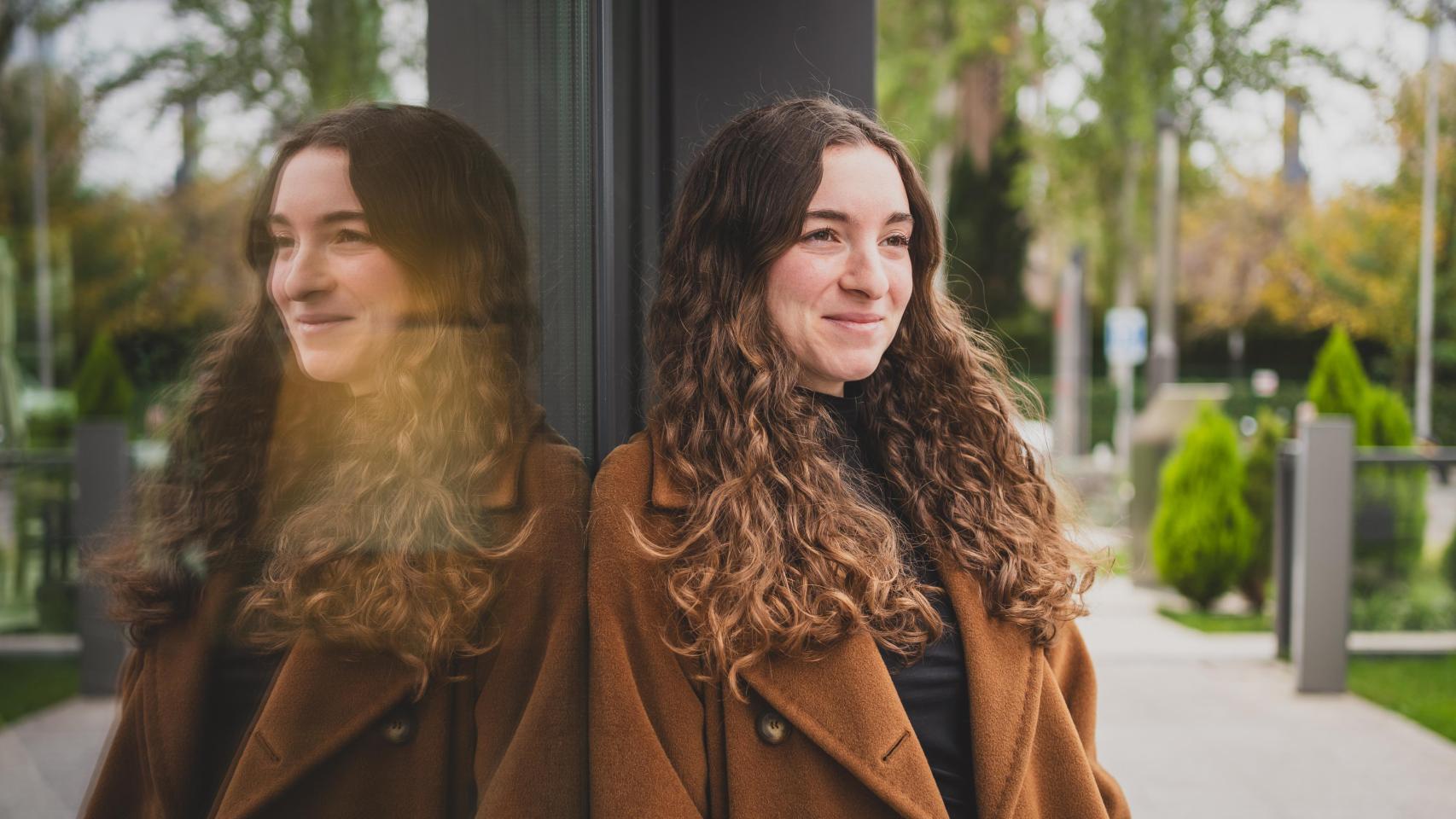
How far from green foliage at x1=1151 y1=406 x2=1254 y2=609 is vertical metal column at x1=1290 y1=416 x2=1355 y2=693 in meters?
1.92

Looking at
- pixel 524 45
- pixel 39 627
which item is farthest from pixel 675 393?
pixel 39 627

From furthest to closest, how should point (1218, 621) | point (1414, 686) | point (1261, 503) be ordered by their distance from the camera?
point (1261, 503) → point (1218, 621) → point (1414, 686)

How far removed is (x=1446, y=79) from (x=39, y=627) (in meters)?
19.1

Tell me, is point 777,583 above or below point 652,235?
below

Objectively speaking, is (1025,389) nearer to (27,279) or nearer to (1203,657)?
(27,279)

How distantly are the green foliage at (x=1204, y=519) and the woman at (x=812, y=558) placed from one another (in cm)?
646

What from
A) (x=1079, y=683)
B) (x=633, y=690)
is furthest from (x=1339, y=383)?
(x=633, y=690)

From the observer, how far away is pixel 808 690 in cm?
168

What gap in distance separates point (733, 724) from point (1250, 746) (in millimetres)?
4291

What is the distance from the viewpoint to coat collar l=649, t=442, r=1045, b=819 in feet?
5.46

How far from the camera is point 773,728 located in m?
1.68

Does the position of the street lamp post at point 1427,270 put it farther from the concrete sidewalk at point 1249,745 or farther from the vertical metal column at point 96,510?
the vertical metal column at point 96,510

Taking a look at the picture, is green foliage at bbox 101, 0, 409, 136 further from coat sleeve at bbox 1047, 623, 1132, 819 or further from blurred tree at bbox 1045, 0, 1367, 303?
blurred tree at bbox 1045, 0, 1367, 303

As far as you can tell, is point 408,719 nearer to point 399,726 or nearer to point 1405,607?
point 399,726
